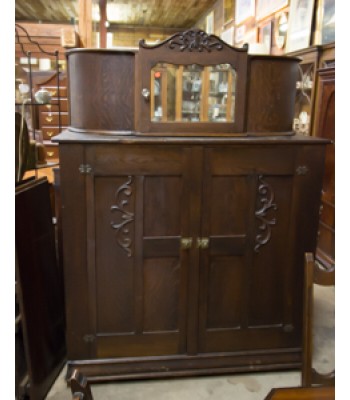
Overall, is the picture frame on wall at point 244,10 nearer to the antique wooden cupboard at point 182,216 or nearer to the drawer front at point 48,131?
the drawer front at point 48,131

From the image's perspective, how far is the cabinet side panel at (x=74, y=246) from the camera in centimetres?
171

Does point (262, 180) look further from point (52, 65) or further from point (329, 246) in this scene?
point (52, 65)

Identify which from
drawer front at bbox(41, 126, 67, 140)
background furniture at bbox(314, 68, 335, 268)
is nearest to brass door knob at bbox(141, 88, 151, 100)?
background furniture at bbox(314, 68, 335, 268)

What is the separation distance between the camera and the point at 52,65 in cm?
687

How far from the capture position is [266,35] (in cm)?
459

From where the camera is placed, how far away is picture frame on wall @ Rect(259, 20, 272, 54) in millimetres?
4469

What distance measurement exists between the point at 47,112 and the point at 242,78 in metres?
3.65

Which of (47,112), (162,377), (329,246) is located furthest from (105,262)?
(47,112)

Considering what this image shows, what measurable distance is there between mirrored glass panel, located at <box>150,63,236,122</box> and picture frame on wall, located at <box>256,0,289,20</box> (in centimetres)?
274

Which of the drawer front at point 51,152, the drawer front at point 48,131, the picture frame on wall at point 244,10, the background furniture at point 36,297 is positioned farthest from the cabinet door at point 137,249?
the picture frame on wall at point 244,10

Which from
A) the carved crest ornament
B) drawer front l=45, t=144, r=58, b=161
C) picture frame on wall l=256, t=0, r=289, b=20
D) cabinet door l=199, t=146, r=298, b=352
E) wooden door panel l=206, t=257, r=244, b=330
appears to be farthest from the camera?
drawer front l=45, t=144, r=58, b=161

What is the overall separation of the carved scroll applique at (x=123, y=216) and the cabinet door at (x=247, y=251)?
332 mm

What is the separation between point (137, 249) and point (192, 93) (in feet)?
2.40

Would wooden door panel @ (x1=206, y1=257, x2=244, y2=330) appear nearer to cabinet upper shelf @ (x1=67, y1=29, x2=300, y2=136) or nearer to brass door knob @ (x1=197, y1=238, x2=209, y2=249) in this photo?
brass door knob @ (x1=197, y1=238, x2=209, y2=249)
